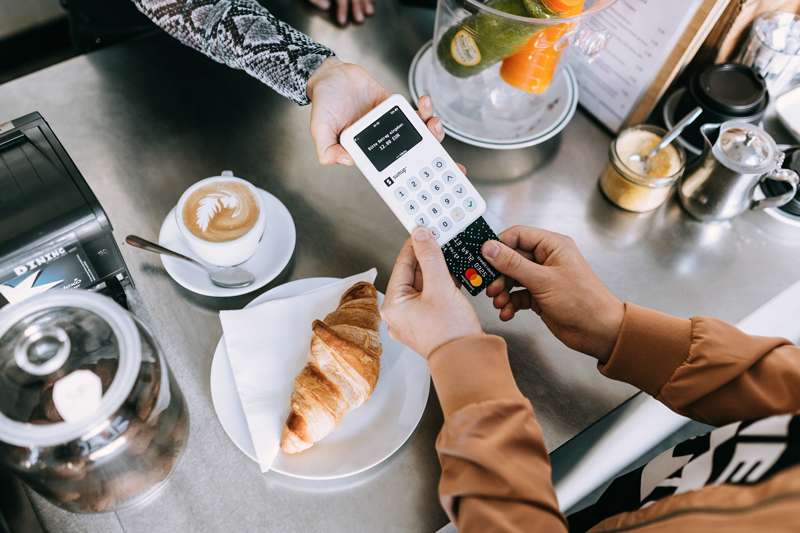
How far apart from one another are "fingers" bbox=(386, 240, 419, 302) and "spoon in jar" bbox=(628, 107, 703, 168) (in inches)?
15.1

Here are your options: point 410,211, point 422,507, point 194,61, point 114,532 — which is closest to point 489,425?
point 422,507

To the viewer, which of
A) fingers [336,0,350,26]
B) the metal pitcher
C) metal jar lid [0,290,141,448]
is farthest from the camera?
fingers [336,0,350,26]

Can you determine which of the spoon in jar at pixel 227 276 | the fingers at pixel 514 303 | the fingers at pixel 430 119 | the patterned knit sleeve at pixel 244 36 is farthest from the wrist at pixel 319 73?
the fingers at pixel 514 303

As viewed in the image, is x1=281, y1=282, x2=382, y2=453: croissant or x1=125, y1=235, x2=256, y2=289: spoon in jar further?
x1=125, y1=235, x2=256, y2=289: spoon in jar

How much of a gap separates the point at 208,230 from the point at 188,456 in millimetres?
251

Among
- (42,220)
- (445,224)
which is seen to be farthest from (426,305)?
(42,220)

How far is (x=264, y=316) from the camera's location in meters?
0.73

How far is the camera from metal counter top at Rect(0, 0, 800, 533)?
2.20ft

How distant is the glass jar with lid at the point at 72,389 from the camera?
50 cm

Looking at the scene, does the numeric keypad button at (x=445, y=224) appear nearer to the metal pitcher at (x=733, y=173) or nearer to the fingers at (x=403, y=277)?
the fingers at (x=403, y=277)

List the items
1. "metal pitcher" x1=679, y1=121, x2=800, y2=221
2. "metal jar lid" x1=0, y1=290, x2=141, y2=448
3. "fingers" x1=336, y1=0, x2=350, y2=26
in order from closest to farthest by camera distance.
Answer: "metal jar lid" x1=0, y1=290, x2=141, y2=448 < "metal pitcher" x1=679, y1=121, x2=800, y2=221 < "fingers" x1=336, y1=0, x2=350, y2=26

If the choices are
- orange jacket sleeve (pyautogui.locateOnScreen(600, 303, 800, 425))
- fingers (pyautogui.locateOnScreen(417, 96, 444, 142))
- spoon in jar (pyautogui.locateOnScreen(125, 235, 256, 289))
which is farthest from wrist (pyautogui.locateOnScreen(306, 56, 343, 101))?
orange jacket sleeve (pyautogui.locateOnScreen(600, 303, 800, 425))

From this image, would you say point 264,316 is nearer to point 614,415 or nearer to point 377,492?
point 377,492

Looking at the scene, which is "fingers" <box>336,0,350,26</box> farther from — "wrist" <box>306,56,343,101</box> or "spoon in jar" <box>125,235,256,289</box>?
"spoon in jar" <box>125,235,256,289</box>
